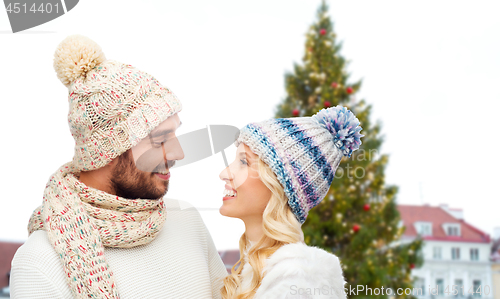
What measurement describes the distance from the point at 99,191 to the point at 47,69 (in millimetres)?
1619

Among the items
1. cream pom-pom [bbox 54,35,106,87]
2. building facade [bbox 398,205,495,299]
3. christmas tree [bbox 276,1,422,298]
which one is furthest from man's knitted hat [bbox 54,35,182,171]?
building facade [bbox 398,205,495,299]

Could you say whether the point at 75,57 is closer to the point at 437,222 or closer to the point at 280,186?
the point at 280,186

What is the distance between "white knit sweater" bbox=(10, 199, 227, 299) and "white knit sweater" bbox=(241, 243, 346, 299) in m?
0.22

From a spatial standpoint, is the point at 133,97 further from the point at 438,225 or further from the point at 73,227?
the point at 438,225

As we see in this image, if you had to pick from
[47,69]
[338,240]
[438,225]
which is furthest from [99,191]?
[438,225]

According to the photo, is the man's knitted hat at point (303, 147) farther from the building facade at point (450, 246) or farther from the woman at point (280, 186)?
the building facade at point (450, 246)

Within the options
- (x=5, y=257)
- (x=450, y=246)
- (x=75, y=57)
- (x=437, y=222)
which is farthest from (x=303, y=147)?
(x=450, y=246)

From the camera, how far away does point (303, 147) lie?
142cm

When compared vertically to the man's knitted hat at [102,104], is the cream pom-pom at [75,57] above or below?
above

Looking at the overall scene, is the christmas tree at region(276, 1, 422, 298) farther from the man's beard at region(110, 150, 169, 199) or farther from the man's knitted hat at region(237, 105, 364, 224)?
the man's beard at region(110, 150, 169, 199)

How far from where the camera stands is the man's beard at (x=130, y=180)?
136cm

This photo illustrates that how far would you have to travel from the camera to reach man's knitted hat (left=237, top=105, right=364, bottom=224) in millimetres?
1393

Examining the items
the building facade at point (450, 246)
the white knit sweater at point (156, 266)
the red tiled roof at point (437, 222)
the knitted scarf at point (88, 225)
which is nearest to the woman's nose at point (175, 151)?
the knitted scarf at point (88, 225)

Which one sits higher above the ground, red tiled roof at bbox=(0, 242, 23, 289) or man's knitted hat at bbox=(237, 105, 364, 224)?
man's knitted hat at bbox=(237, 105, 364, 224)
